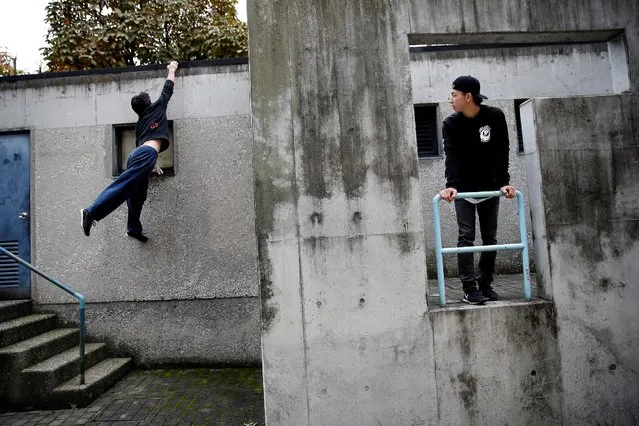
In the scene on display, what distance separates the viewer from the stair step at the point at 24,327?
4930mm

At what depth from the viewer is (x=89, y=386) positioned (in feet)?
15.3

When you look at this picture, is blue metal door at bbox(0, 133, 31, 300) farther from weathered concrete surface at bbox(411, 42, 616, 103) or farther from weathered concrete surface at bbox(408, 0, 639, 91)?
weathered concrete surface at bbox(411, 42, 616, 103)

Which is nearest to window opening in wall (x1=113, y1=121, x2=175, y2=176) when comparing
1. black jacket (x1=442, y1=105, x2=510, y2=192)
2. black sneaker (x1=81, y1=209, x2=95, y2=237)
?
black sneaker (x1=81, y1=209, x2=95, y2=237)

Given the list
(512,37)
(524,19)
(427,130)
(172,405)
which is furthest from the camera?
(427,130)

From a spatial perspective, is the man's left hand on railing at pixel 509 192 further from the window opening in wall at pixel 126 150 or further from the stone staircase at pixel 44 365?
the stone staircase at pixel 44 365

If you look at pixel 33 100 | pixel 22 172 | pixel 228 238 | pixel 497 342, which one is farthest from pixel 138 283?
pixel 497 342

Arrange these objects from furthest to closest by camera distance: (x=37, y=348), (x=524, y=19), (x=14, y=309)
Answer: (x=14, y=309), (x=37, y=348), (x=524, y=19)

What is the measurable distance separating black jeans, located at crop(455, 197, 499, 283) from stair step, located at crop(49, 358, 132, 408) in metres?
4.29

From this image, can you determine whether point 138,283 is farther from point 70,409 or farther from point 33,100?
point 33,100

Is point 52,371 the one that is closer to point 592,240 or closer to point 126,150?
point 126,150

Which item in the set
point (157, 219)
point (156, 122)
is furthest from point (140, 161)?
point (157, 219)

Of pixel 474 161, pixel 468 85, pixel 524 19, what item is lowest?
pixel 474 161

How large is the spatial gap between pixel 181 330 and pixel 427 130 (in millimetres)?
4886

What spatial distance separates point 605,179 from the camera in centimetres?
367
